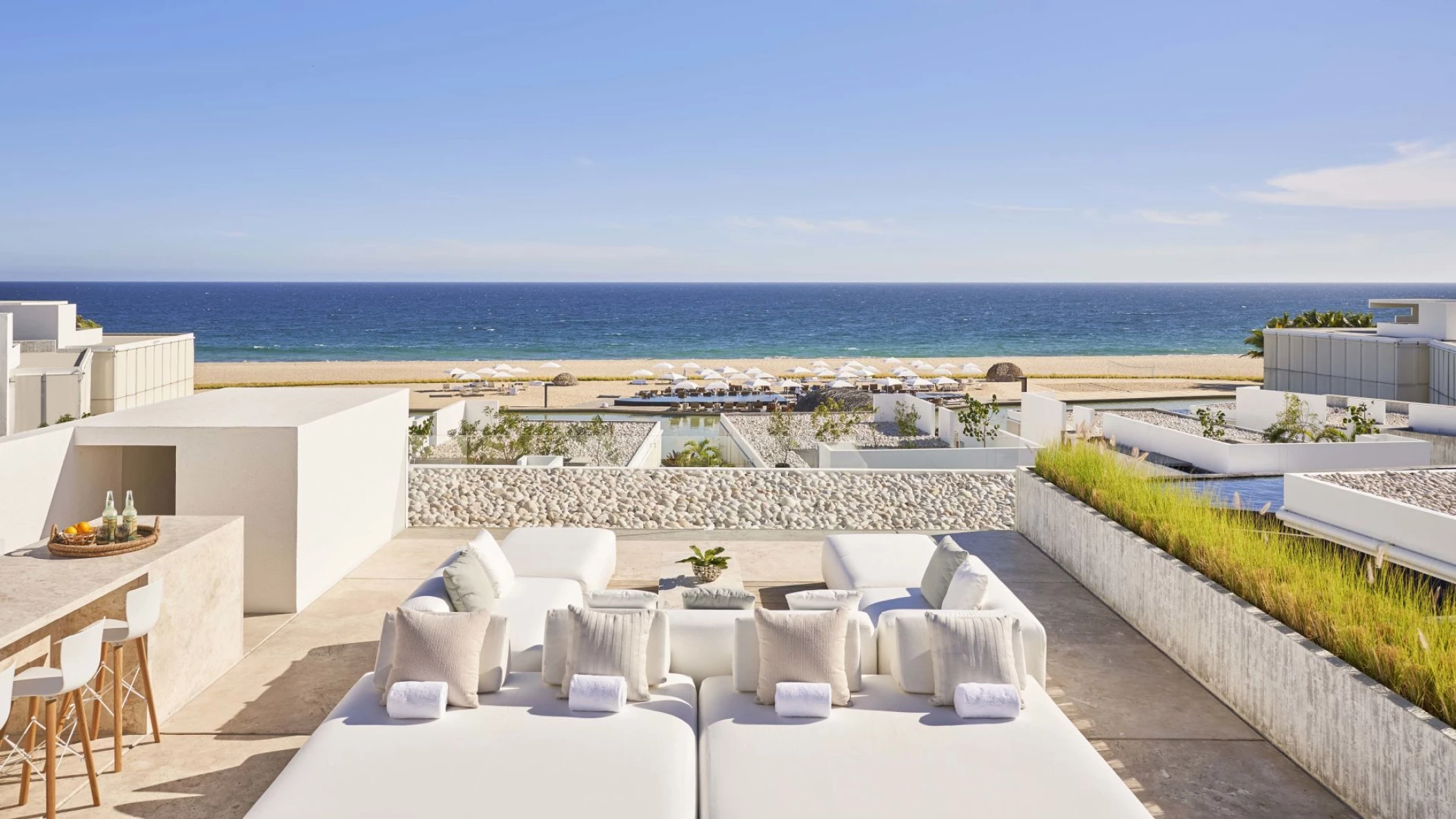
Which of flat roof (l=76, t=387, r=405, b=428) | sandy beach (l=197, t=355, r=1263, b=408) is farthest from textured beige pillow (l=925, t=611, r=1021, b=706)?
sandy beach (l=197, t=355, r=1263, b=408)

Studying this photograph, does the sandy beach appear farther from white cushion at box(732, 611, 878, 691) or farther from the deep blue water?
white cushion at box(732, 611, 878, 691)

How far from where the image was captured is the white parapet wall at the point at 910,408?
18672 millimetres

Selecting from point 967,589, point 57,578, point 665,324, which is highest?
point 665,324

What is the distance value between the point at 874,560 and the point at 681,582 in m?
1.31

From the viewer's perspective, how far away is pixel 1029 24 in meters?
23.0

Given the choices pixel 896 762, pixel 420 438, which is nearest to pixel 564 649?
pixel 896 762

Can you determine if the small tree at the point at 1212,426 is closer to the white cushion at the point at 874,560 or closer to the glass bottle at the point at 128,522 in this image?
the white cushion at the point at 874,560

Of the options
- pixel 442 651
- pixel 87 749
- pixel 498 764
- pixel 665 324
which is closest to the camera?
pixel 498 764

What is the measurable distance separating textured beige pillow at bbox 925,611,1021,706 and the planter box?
1.29 meters

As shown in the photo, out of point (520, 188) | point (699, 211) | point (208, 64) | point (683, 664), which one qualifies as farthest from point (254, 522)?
point (699, 211)

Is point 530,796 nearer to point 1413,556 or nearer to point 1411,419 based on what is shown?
point 1413,556

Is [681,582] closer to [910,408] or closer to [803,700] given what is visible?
[803,700]

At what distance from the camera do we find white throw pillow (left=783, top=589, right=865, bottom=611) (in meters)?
4.53

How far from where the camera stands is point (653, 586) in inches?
270
